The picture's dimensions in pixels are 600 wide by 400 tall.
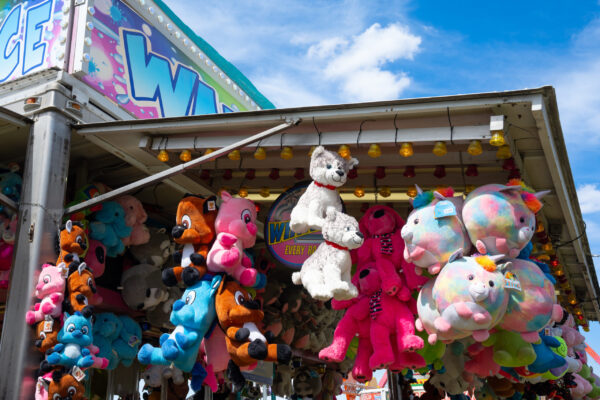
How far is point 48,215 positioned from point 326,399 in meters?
6.28

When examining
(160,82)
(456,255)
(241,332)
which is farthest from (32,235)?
(456,255)

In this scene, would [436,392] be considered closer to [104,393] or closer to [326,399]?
[326,399]

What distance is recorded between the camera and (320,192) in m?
4.31

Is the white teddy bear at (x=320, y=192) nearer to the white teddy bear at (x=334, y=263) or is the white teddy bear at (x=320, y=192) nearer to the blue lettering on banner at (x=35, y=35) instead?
the white teddy bear at (x=334, y=263)

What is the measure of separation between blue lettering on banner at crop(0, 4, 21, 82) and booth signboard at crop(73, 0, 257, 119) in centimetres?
97

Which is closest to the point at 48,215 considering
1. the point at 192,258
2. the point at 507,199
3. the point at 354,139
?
the point at 192,258

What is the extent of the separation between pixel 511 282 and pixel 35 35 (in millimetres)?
5258

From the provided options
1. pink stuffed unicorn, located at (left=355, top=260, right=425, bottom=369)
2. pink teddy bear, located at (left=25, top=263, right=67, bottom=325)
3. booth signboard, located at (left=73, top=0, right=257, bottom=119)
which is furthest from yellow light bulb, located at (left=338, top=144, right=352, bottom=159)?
booth signboard, located at (left=73, top=0, right=257, bottom=119)

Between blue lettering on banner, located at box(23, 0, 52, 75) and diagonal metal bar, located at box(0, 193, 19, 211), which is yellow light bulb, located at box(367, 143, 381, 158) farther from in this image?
blue lettering on banner, located at box(23, 0, 52, 75)

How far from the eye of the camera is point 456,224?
4109mm

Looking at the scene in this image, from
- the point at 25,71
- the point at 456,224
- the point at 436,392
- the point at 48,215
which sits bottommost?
the point at 436,392

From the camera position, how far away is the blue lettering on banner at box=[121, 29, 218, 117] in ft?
21.2

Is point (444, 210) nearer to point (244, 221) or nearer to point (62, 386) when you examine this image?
point (244, 221)

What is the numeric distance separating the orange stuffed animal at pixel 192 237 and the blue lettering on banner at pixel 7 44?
9.69 ft
